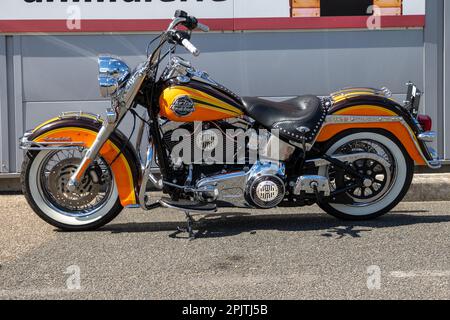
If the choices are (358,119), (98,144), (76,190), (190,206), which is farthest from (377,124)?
(76,190)

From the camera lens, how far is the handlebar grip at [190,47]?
4.51m

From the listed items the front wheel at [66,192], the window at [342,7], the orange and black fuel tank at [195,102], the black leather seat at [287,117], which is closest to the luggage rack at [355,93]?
the black leather seat at [287,117]

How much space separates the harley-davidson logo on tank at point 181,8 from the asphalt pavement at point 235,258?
2.09 m

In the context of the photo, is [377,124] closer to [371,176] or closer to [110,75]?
[371,176]

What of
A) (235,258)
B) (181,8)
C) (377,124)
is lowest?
(235,258)

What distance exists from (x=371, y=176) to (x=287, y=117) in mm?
897

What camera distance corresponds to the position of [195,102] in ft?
16.1

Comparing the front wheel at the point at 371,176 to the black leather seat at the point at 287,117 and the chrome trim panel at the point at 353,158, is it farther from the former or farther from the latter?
the black leather seat at the point at 287,117

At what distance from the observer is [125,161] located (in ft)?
16.8
